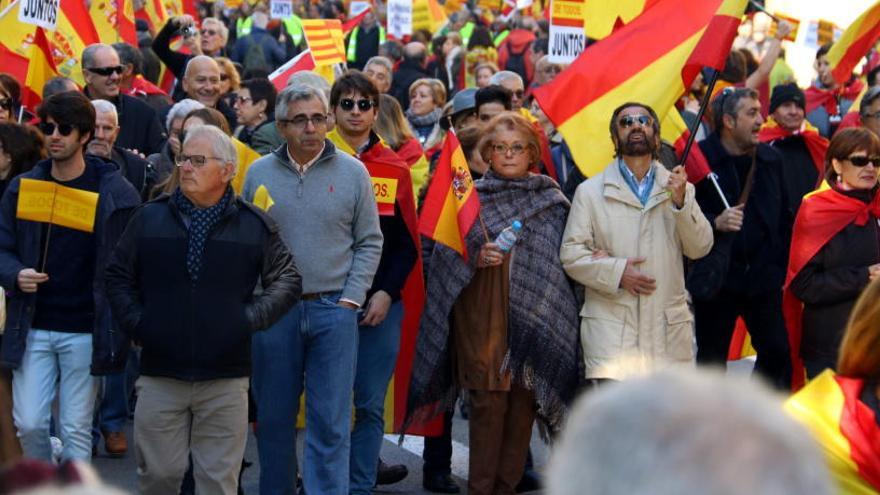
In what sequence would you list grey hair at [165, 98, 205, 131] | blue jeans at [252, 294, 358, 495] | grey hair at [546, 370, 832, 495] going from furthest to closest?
1. grey hair at [165, 98, 205, 131]
2. blue jeans at [252, 294, 358, 495]
3. grey hair at [546, 370, 832, 495]

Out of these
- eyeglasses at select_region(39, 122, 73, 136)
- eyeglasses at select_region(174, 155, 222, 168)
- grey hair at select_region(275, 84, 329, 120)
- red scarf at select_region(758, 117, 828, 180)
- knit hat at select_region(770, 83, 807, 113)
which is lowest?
Answer: eyeglasses at select_region(174, 155, 222, 168)

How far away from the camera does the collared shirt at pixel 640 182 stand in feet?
23.3

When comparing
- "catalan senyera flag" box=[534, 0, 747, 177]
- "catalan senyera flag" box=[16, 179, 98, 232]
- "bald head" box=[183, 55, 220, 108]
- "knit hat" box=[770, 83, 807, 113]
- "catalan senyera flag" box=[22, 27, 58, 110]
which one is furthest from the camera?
"catalan senyera flag" box=[22, 27, 58, 110]

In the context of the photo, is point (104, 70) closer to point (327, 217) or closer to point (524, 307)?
point (327, 217)

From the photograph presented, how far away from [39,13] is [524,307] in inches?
214

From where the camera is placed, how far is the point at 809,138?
30.7 ft

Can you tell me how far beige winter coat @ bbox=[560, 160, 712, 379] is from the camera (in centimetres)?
698

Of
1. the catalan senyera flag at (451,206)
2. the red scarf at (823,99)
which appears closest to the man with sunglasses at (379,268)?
the catalan senyera flag at (451,206)

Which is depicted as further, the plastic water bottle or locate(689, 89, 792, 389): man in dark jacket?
locate(689, 89, 792, 389): man in dark jacket

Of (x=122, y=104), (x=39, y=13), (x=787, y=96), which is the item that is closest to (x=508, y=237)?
(x=787, y=96)

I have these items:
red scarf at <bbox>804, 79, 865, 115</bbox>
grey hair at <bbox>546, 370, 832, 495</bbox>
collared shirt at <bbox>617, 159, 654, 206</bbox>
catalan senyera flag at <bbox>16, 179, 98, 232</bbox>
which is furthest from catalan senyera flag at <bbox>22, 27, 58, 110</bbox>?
grey hair at <bbox>546, 370, 832, 495</bbox>

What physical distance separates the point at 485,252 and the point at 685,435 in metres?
5.50

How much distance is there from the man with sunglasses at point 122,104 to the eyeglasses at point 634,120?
370 cm

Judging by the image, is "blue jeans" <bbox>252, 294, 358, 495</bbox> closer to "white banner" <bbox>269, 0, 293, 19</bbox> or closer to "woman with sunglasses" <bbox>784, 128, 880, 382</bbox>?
"woman with sunglasses" <bbox>784, 128, 880, 382</bbox>
